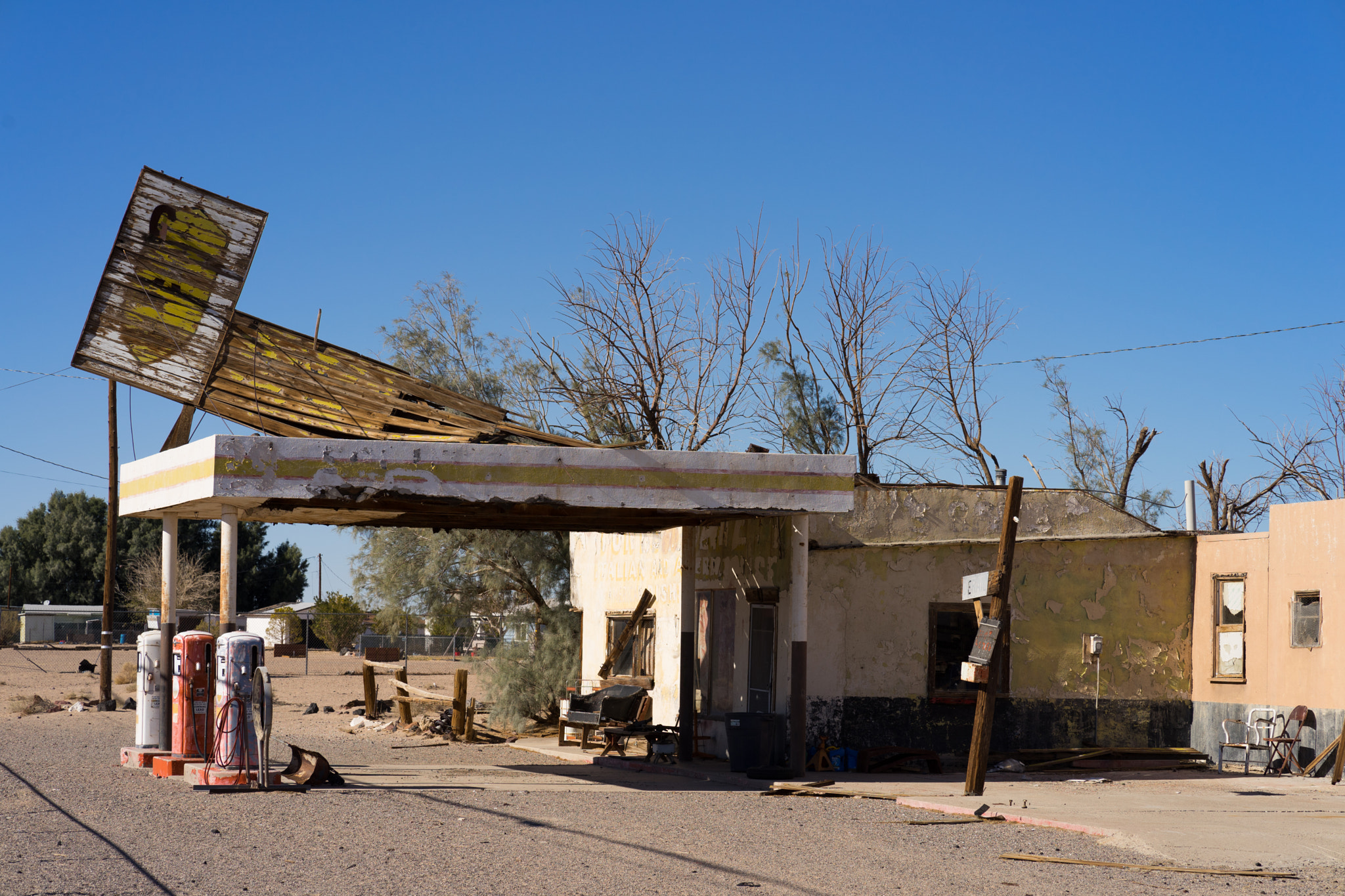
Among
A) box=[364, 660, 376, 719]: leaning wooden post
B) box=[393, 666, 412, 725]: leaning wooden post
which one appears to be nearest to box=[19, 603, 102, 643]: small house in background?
box=[364, 660, 376, 719]: leaning wooden post

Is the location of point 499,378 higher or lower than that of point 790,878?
higher

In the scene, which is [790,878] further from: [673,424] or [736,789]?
[673,424]

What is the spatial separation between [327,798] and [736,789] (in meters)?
4.76

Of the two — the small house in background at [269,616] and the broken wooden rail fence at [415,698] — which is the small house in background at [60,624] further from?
the broken wooden rail fence at [415,698]

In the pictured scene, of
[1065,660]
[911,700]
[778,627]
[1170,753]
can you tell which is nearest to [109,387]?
[778,627]

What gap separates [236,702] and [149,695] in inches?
100

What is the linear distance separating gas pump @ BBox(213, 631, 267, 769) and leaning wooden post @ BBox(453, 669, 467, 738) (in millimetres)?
7077

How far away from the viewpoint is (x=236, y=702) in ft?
43.6

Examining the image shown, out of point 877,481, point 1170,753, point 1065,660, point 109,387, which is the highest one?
point 109,387

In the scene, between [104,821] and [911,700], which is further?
[911,700]

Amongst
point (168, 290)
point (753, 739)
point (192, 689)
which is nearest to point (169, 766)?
point (192, 689)

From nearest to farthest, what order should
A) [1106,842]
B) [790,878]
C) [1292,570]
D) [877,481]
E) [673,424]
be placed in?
[790,878] → [1106,842] → [1292,570] → [877,481] → [673,424]

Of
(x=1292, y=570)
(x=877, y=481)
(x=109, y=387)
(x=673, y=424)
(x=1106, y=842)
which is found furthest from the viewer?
(x=673, y=424)

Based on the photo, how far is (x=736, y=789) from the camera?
1480cm
